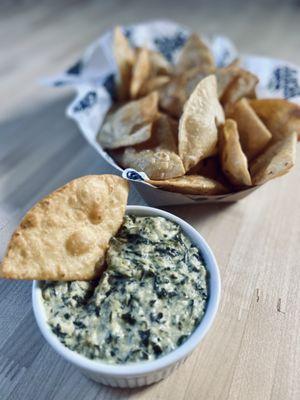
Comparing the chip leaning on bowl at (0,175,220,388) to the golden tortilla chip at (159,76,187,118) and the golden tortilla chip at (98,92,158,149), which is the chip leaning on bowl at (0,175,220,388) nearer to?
the golden tortilla chip at (98,92,158,149)

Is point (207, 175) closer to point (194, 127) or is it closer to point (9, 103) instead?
point (194, 127)

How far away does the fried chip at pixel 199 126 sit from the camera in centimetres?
116

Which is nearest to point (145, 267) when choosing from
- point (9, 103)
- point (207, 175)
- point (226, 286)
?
point (226, 286)

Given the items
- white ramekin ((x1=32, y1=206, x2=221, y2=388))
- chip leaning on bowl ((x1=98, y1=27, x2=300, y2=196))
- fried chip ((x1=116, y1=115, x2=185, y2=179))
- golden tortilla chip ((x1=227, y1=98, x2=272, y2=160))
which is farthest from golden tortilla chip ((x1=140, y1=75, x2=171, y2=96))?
white ramekin ((x1=32, y1=206, x2=221, y2=388))

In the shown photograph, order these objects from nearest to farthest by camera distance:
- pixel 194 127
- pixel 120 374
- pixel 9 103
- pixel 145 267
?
pixel 120 374, pixel 145 267, pixel 194 127, pixel 9 103

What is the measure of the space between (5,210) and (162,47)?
106 centimetres

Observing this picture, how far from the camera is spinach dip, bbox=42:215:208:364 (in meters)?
0.77

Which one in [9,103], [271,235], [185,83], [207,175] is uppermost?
[9,103]

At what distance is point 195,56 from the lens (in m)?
1.60

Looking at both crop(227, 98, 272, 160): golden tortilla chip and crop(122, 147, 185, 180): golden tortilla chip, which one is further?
crop(227, 98, 272, 160): golden tortilla chip

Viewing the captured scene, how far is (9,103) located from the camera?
1.73 m

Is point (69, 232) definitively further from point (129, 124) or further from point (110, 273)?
point (129, 124)

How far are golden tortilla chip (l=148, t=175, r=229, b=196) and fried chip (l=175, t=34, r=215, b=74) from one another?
62 cm

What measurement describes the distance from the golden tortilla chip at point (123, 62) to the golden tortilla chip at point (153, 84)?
0.23 feet
